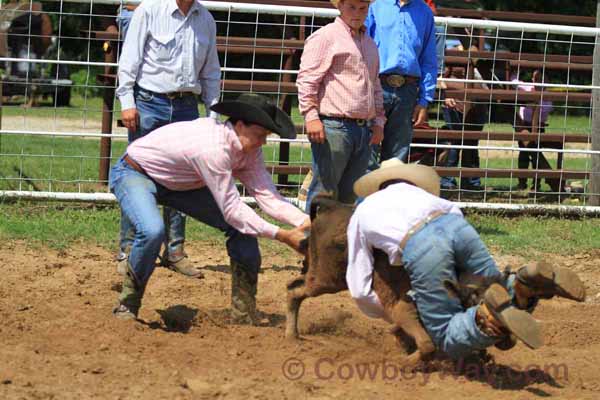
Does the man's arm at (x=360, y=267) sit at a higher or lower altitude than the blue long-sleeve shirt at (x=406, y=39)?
lower

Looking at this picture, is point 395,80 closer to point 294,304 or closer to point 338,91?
point 338,91

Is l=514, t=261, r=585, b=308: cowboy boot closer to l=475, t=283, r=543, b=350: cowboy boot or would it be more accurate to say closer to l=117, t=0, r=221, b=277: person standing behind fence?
l=475, t=283, r=543, b=350: cowboy boot

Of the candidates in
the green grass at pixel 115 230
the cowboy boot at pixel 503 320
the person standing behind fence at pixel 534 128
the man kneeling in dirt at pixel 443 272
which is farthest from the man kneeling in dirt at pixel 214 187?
the person standing behind fence at pixel 534 128

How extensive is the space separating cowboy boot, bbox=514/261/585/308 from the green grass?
12.8 feet

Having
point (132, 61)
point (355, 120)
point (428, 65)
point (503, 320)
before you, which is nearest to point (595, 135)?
point (428, 65)

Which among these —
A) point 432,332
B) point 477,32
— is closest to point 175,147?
point 432,332

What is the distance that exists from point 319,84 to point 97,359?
2712 millimetres

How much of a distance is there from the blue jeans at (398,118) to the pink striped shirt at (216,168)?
198cm

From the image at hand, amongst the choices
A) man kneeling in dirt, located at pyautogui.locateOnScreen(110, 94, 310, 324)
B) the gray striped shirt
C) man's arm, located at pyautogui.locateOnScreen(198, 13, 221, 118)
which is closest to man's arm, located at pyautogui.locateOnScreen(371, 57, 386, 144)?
man's arm, located at pyautogui.locateOnScreen(198, 13, 221, 118)

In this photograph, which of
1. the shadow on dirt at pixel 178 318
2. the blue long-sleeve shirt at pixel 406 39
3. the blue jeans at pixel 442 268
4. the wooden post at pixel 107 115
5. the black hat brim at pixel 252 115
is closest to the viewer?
the blue jeans at pixel 442 268

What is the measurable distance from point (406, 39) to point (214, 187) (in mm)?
2756

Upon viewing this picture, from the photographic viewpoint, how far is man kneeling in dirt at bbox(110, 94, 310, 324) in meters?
5.96

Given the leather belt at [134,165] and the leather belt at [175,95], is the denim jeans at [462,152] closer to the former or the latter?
the leather belt at [175,95]

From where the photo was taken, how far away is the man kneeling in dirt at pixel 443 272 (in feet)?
16.2
